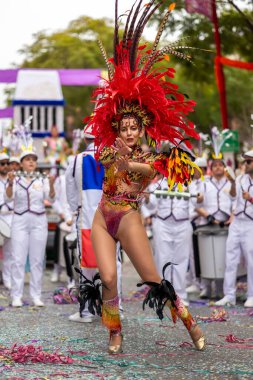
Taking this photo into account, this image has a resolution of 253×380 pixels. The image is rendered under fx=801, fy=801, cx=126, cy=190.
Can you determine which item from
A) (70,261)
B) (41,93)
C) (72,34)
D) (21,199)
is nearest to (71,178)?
(21,199)

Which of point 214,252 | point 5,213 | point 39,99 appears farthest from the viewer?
point 39,99

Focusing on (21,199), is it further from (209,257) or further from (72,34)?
(72,34)

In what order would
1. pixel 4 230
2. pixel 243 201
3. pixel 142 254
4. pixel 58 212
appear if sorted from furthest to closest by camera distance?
pixel 58 212 < pixel 4 230 < pixel 243 201 < pixel 142 254

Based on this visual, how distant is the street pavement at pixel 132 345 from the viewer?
5.53 m

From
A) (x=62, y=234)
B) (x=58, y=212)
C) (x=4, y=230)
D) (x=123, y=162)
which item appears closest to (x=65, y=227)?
(x=62, y=234)

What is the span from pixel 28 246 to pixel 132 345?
309 cm

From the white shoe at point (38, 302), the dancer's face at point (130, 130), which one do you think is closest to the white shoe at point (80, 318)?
the white shoe at point (38, 302)

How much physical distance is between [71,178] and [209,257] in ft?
8.25

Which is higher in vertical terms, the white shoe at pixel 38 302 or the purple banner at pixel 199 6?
the purple banner at pixel 199 6

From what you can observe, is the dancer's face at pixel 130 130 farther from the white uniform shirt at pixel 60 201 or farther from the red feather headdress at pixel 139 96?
the white uniform shirt at pixel 60 201

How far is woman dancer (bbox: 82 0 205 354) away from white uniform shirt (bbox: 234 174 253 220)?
307 centimetres

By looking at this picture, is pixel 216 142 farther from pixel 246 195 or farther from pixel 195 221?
pixel 195 221

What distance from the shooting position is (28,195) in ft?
30.8

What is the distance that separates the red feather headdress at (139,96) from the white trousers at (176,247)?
3.09m
